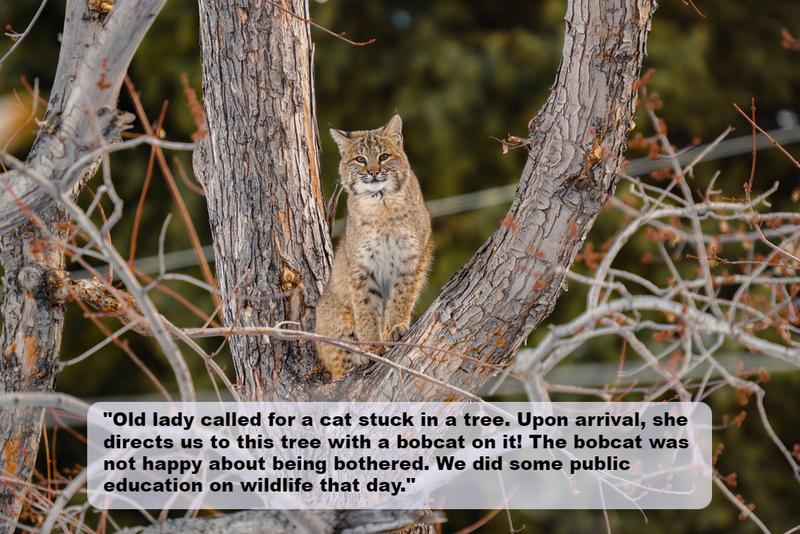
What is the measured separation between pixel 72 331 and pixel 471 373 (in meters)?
5.76

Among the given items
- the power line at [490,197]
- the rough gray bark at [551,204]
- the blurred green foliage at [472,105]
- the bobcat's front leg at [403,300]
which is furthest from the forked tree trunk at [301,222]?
the blurred green foliage at [472,105]

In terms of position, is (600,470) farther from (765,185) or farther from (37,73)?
(37,73)

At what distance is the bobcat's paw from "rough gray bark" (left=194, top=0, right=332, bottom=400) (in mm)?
435

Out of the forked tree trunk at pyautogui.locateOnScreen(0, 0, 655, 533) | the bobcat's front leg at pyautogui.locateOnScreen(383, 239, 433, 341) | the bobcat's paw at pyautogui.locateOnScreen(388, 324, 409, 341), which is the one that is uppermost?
the forked tree trunk at pyautogui.locateOnScreen(0, 0, 655, 533)

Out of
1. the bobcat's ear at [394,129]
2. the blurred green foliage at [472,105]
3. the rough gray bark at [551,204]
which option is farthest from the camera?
the blurred green foliage at [472,105]

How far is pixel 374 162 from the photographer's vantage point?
362cm

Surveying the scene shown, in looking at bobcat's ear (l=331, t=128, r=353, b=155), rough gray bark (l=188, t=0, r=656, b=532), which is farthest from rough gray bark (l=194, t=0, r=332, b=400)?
bobcat's ear (l=331, t=128, r=353, b=155)

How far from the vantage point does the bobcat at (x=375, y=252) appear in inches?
127

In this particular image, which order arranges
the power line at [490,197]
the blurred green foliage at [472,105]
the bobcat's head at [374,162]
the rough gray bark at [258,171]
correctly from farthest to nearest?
1. the blurred green foliage at [472,105]
2. the power line at [490,197]
3. the bobcat's head at [374,162]
4. the rough gray bark at [258,171]

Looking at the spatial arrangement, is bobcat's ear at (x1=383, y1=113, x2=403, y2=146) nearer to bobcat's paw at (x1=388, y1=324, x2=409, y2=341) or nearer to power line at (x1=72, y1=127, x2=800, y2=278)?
bobcat's paw at (x1=388, y1=324, x2=409, y2=341)

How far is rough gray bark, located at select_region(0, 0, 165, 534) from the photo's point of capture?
1.83 metres

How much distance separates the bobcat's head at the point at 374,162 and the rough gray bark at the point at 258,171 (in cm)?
62

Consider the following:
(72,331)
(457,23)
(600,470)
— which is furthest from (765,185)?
(72,331)

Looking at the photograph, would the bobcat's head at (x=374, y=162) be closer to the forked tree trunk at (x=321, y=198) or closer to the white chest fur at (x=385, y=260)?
the white chest fur at (x=385, y=260)
